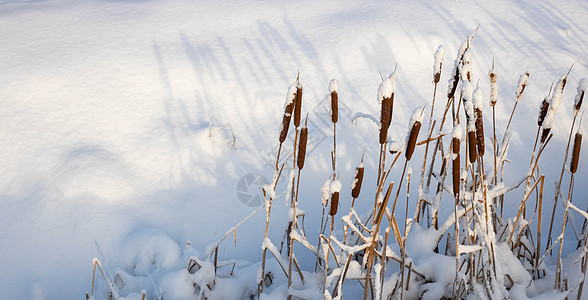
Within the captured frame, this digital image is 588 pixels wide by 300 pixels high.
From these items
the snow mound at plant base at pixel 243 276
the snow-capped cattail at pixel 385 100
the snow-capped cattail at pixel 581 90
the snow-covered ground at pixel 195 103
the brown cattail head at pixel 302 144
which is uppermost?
the snow-capped cattail at pixel 385 100

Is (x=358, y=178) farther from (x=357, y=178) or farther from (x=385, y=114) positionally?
(x=385, y=114)

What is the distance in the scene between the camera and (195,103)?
1.96 meters

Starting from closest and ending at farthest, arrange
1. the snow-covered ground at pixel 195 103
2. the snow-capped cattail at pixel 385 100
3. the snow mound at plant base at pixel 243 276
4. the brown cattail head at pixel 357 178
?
1. the snow-capped cattail at pixel 385 100
2. the brown cattail head at pixel 357 178
3. the snow mound at plant base at pixel 243 276
4. the snow-covered ground at pixel 195 103

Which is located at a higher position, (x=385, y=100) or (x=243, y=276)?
(x=385, y=100)

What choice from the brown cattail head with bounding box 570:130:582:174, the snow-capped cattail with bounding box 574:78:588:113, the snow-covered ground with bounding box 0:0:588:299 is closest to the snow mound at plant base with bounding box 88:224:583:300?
the snow-covered ground with bounding box 0:0:588:299

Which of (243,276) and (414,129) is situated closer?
(414,129)

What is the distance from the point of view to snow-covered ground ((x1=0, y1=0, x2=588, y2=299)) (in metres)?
1.45

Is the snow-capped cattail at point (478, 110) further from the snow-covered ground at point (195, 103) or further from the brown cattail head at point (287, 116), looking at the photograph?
the snow-covered ground at point (195, 103)

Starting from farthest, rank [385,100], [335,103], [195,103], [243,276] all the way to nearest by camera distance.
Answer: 1. [195,103]
2. [243,276]
3. [335,103]
4. [385,100]

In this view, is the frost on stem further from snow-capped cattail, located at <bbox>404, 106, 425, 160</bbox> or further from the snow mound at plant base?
the snow mound at plant base

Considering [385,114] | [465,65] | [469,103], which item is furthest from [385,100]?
[465,65]

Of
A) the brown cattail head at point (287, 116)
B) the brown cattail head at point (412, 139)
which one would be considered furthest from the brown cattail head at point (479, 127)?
the brown cattail head at point (287, 116)

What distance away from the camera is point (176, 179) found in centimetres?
165

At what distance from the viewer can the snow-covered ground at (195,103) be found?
57.0 inches
